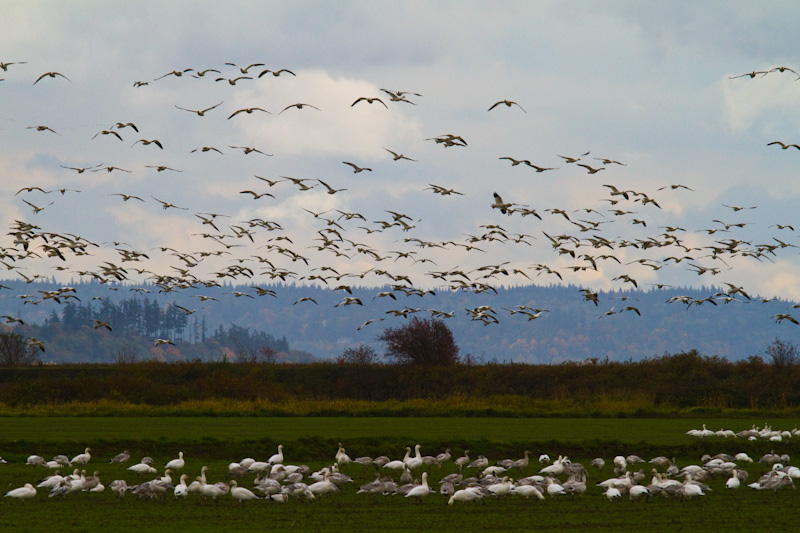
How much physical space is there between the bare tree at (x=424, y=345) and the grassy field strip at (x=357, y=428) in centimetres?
2582

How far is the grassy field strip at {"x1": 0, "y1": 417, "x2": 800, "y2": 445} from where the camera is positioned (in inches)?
1489

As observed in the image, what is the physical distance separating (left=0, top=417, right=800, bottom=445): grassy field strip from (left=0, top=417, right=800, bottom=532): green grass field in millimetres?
70

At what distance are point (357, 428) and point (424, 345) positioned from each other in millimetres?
36276

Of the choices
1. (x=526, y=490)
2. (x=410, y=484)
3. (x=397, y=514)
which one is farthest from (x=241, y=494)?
(x=526, y=490)

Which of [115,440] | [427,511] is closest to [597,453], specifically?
[427,511]

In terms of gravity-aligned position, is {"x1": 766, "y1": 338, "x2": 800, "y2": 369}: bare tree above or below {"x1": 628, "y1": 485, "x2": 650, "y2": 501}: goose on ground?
above

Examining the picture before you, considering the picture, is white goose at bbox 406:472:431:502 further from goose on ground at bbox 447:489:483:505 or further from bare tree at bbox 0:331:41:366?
bare tree at bbox 0:331:41:366

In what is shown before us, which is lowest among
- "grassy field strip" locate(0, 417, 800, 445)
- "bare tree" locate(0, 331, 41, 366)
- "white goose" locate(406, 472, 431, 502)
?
"white goose" locate(406, 472, 431, 502)

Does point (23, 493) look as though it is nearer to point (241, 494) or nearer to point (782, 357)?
point (241, 494)

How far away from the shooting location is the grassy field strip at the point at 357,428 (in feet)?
124

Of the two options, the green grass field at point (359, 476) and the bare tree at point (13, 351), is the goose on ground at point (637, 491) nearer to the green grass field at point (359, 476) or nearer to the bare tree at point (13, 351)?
the green grass field at point (359, 476)

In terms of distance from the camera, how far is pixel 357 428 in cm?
4391

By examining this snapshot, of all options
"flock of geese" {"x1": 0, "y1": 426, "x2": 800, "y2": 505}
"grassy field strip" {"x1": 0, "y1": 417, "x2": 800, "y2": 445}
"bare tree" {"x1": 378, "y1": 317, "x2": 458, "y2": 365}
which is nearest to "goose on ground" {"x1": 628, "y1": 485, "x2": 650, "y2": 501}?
"flock of geese" {"x1": 0, "y1": 426, "x2": 800, "y2": 505}

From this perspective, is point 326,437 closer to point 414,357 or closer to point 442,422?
point 442,422
